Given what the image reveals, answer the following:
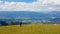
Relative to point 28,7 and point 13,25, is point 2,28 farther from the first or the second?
point 28,7

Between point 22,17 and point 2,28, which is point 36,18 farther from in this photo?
point 2,28

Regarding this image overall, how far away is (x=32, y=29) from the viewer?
3547mm

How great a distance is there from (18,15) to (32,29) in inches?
8.4

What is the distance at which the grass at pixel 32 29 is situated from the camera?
11.6ft

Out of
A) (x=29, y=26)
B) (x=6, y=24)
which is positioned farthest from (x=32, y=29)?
(x=6, y=24)

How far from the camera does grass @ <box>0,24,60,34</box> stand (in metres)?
3.54

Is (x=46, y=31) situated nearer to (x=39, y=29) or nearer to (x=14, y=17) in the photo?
(x=39, y=29)

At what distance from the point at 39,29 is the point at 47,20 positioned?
131mm

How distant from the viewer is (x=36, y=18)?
3553mm

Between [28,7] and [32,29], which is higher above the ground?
[28,7]

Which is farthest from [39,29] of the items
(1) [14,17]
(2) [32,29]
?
(1) [14,17]

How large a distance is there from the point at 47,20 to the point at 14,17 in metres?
0.36

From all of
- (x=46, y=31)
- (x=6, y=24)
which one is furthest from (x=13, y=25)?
(x=46, y=31)

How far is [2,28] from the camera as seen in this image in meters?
3.54
